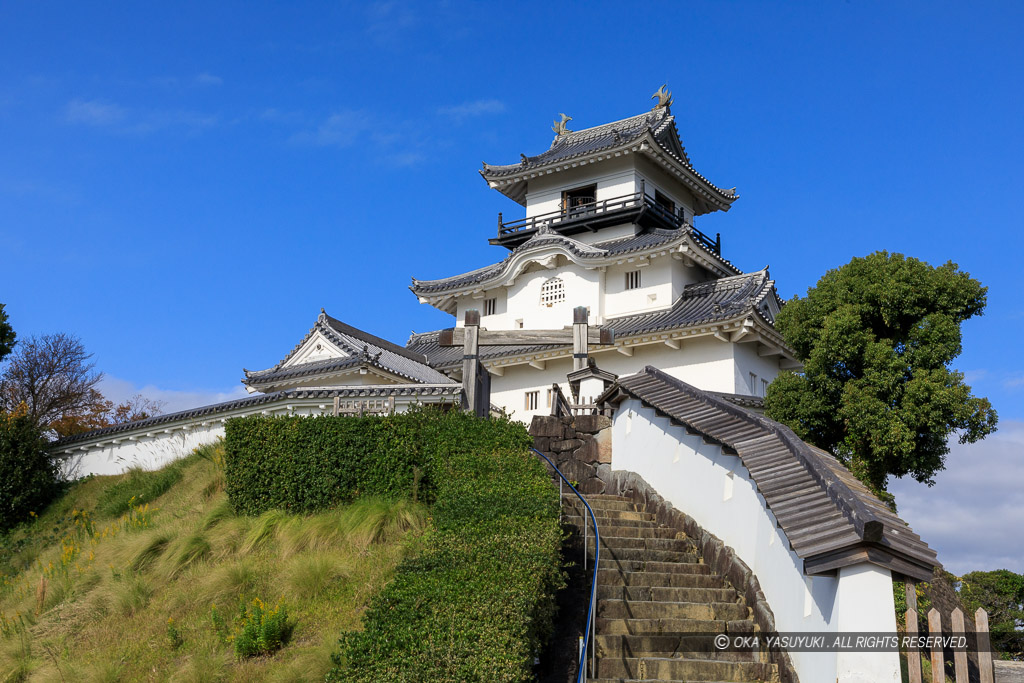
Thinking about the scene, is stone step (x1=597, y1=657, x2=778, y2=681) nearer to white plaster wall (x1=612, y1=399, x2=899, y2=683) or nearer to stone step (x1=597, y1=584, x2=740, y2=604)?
white plaster wall (x1=612, y1=399, x2=899, y2=683)

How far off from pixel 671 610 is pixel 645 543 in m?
1.57

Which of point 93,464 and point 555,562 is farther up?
point 93,464

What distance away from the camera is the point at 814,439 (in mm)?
17891

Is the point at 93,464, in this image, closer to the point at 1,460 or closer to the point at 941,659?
the point at 1,460

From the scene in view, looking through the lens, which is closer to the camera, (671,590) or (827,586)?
(827,586)

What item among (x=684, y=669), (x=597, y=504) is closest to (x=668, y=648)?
(x=684, y=669)

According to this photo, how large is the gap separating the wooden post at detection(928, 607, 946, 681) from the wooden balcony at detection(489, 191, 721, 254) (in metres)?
24.7

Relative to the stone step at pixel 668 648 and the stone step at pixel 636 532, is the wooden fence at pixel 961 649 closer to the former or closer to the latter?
the stone step at pixel 668 648

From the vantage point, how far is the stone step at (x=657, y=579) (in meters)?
9.63

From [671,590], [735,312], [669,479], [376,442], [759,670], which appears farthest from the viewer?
[735,312]

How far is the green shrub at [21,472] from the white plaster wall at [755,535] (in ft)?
43.9

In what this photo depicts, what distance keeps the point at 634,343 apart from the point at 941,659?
21562 millimetres

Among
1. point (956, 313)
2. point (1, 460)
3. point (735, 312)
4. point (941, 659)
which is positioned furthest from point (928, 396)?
point (1, 460)

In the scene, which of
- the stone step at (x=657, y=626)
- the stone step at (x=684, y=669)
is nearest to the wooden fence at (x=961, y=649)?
the stone step at (x=684, y=669)
